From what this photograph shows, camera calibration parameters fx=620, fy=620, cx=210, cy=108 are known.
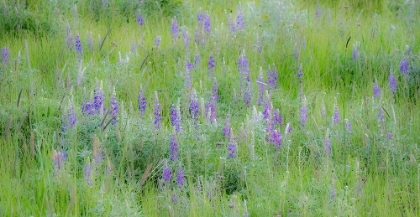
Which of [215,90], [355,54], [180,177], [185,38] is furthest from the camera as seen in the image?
[185,38]

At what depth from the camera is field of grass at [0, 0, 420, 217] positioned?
3312 millimetres

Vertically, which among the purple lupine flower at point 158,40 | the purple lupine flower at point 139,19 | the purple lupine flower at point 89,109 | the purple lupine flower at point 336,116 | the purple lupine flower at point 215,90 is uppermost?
the purple lupine flower at point 139,19

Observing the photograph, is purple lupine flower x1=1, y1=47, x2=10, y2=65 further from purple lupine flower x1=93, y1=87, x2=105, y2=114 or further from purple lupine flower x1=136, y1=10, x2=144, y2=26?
purple lupine flower x1=136, y1=10, x2=144, y2=26

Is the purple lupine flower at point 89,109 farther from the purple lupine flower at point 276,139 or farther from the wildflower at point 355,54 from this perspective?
the wildflower at point 355,54

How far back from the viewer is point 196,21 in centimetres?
639

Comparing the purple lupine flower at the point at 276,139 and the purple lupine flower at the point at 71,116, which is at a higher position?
the purple lupine flower at the point at 71,116

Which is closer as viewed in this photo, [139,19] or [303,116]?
[303,116]

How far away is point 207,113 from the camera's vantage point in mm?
4066

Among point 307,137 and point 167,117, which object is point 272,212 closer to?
point 307,137

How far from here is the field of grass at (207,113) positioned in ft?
10.9

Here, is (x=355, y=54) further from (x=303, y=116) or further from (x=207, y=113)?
(x=207, y=113)

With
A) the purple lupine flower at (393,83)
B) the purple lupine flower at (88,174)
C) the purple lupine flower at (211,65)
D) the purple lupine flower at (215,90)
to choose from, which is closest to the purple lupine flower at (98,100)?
the purple lupine flower at (88,174)

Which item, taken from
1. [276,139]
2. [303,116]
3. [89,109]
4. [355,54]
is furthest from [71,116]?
[355,54]

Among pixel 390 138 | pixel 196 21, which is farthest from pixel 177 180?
pixel 196 21
